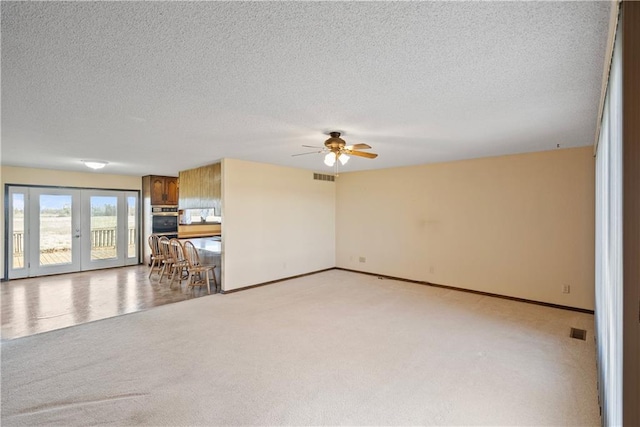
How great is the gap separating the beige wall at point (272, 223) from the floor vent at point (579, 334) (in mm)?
4693

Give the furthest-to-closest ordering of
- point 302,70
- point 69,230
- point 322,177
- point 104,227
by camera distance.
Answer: point 104,227
point 322,177
point 69,230
point 302,70

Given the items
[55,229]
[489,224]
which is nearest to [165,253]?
[55,229]

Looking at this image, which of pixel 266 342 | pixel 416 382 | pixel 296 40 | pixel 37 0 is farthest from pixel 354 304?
pixel 37 0

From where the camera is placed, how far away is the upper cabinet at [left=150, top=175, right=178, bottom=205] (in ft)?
26.4

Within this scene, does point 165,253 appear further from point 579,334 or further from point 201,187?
point 579,334

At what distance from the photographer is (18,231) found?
6.52 meters

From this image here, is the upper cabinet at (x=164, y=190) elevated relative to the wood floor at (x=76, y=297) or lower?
elevated

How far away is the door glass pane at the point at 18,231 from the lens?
21.2 feet

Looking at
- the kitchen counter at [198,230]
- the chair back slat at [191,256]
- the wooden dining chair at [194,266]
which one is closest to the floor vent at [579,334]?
the wooden dining chair at [194,266]

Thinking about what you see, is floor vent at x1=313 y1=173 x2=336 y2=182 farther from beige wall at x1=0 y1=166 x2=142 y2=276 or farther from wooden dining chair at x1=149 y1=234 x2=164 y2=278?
beige wall at x1=0 y1=166 x2=142 y2=276

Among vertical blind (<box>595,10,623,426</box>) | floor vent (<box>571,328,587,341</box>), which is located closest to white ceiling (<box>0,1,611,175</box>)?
vertical blind (<box>595,10,623,426</box>)

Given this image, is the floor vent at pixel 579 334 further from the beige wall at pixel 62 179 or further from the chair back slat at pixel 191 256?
the beige wall at pixel 62 179

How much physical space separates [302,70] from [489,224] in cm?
451

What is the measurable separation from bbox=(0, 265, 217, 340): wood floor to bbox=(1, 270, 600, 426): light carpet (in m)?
0.43
